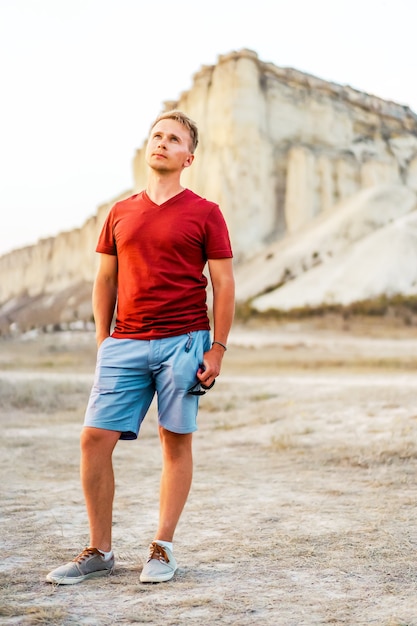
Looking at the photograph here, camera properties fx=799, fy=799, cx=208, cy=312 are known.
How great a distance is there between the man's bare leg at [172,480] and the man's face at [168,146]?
1.16 m

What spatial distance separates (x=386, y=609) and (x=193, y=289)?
4.88 feet

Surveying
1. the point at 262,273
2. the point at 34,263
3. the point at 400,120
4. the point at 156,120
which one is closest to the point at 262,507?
the point at 156,120

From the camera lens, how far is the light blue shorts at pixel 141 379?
3375mm

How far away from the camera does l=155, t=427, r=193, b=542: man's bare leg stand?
346 cm

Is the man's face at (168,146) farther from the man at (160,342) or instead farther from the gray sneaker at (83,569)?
the gray sneaker at (83,569)

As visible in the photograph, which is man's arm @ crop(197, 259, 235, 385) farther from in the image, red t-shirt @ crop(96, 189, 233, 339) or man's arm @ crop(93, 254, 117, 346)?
man's arm @ crop(93, 254, 117, 346)

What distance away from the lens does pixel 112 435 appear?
3.40 metres

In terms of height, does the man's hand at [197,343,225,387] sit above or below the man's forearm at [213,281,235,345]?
below

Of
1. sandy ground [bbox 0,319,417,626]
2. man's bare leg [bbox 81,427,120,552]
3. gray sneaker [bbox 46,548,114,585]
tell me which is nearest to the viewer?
sandy ground [bbox 0,319,417,626]

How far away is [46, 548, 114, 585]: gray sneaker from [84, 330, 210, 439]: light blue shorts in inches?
21.3

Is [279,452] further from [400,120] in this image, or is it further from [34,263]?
[34,263]

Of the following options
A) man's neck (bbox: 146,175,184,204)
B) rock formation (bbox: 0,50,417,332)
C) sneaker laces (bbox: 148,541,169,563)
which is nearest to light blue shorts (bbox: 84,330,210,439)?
sneaker laces (bbox: 148,541,169,563)

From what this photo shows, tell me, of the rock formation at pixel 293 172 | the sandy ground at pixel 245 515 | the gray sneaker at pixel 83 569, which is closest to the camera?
the sandy ground at pixel 245 515

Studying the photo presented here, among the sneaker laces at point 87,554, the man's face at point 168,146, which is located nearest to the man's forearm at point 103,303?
the man's face at point 168,146
